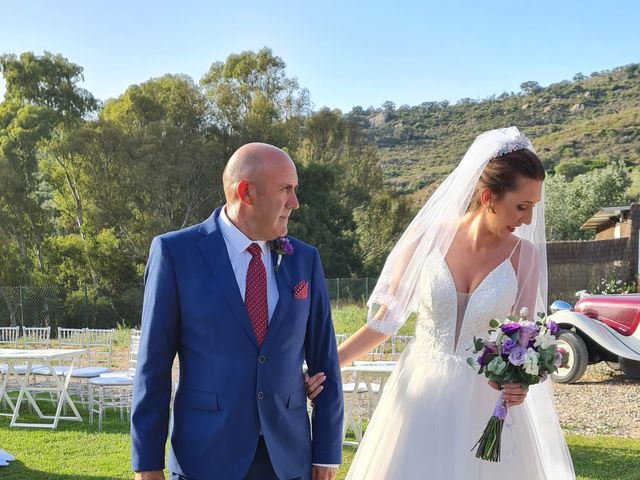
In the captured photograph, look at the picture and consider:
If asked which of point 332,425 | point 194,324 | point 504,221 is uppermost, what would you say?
point 504,221

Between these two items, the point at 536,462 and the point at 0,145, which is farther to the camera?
the point at 0,145

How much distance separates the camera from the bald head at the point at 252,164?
2.44m

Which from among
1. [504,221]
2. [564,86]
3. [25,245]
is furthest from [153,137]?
[564,86]

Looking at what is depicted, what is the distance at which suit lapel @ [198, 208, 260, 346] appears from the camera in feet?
7.83

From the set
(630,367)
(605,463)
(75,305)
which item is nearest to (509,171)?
(605,463)

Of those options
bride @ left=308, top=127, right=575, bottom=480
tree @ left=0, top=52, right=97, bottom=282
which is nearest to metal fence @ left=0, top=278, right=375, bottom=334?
tree @ left=0, top=52, right=97, bottom=282

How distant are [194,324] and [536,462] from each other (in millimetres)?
1736

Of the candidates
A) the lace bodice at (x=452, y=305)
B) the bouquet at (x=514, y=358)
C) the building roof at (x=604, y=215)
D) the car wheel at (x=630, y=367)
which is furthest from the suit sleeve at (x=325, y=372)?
the building roof at (x=604, y=215)

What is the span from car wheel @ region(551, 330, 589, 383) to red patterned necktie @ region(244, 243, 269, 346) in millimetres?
9168

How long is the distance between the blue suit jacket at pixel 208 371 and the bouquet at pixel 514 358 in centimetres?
85

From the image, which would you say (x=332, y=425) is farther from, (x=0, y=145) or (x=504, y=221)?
(x=0, y=145)

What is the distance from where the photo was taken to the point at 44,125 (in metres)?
29.9

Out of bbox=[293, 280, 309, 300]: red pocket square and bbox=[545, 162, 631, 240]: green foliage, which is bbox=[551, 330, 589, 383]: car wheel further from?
bbox=[545, 162, 631, 240]: green foliage

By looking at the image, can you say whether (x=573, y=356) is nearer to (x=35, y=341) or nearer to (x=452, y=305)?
(x=35, y=341)
